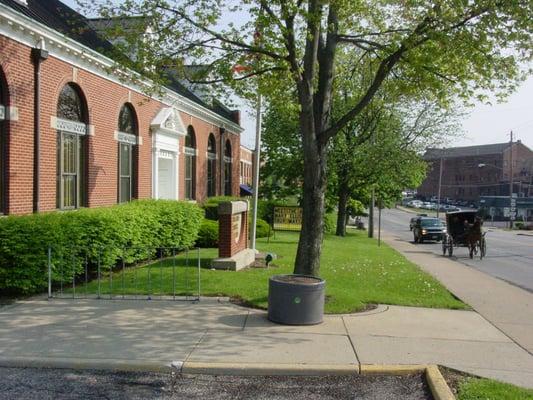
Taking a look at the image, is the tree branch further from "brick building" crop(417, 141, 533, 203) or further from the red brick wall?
"brick building" crop(417, 141, 533, 203)

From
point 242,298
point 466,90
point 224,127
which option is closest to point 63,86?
point 242,298

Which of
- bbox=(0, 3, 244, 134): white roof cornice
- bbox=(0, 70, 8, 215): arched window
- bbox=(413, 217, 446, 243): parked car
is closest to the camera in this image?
bbox=(0, 3, 244, 134): white roof cornice

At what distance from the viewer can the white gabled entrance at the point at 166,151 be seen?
806 inches

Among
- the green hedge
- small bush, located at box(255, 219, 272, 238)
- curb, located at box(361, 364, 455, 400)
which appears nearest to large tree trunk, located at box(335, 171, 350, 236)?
small bush, located at box(255, 219, 272, 238)

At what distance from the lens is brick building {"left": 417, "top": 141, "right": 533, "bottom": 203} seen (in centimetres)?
11050

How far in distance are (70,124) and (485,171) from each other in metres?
113

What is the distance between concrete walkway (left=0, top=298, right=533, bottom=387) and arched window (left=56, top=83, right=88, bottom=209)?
609cm

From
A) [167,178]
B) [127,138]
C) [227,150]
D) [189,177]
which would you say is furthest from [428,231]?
[127,138]

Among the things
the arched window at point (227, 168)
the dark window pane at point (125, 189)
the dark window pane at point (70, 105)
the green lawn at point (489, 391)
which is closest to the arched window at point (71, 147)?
the dark window pane at point (70, 105)

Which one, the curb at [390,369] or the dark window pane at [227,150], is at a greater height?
the dark window pane at [227,150]

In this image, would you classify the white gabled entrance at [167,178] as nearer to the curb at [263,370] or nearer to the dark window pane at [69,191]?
the dark window pane at [69,191]

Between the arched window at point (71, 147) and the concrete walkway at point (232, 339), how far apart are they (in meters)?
6.09

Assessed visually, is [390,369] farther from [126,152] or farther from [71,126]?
[126,152]

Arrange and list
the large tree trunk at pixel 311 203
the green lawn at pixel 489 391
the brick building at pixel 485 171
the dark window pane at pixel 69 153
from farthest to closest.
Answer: the brick building at pixel 485 171
the dark window pane at pixel 69 153
the large tree trunk at pixel 311 203
the green lawn at pixel 489 391
